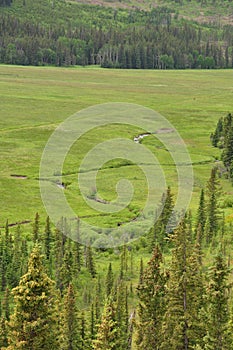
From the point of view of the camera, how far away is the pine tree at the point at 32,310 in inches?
952

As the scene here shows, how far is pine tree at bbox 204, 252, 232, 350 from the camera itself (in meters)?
26.5

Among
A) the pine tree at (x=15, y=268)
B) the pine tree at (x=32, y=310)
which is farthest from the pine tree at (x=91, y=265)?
the pine tree at (x=32, y=310)

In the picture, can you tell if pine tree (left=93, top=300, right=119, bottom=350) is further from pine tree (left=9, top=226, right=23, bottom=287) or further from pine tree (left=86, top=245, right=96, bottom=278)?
pine tree (left=86, top=245, right=96, bottom=278)

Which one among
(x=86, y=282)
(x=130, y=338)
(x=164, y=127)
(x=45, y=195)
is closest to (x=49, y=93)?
(x=164, y=127)

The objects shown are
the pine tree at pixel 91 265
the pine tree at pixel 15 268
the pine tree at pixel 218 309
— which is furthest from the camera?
the pine tree at pixel 91 265

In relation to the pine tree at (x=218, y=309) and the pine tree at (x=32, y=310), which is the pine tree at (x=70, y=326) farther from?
the pine tree at (x=218, y=309)

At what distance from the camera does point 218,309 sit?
1053 inches

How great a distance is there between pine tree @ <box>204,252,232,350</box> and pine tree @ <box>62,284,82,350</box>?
7405 mm

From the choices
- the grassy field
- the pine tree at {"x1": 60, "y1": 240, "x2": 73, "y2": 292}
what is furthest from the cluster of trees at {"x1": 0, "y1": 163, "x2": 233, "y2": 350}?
the grassy field

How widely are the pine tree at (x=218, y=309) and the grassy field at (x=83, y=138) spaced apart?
3766 cm

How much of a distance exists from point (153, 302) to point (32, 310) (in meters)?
6.28

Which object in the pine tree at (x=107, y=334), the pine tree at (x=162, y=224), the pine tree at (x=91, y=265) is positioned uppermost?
the pine tree at (x=107, y=334)

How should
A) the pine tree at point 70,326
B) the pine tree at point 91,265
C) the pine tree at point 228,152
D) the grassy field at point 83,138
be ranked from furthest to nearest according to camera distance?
1. the pine tree at point 228,152
2. the grassy field at point 83,138
3. the pine tree at point 91,265
4. the pine tree at point 70,326

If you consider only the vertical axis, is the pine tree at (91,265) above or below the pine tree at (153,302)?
below
